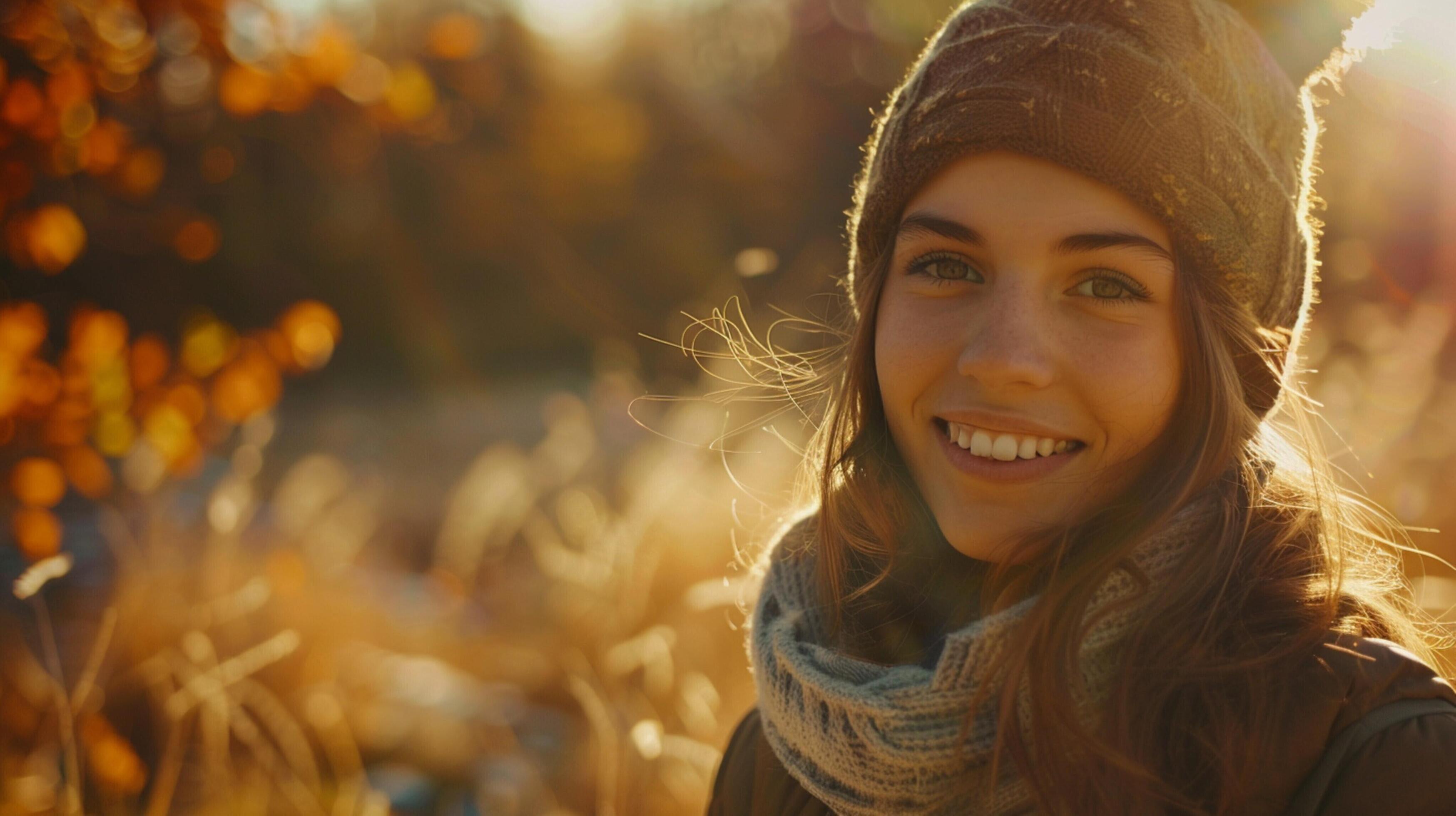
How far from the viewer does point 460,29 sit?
4391 mm

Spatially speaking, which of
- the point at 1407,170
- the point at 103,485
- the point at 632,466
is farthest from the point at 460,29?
the point at 1407,170

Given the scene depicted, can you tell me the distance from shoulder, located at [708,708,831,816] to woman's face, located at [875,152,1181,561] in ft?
1.70

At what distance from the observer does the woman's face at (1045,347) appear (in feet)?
4.80

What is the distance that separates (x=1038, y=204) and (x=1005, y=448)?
0.38 meters

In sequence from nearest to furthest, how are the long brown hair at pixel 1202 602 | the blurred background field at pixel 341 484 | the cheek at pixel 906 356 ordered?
1. the long brown hair at pixel 1202 602
2. the cheek at pixel 906 356
3. the blurred background field at pixel 341 484

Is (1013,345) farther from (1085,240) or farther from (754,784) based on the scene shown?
(754,784)

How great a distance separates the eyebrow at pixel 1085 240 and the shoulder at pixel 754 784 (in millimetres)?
940

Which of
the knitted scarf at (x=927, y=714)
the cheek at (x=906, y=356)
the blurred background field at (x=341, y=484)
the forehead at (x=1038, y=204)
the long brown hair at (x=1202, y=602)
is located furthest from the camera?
Result: the blurred background field at (x=341, y=484)

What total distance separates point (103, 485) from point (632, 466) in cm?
230

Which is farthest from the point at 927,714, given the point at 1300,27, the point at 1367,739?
the point at 1300,27

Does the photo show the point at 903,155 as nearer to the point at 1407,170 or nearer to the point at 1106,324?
the point at 1106,324

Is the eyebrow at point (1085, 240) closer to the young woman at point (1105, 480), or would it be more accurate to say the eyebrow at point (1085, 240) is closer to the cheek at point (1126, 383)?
the young woman at point (1105, 480)

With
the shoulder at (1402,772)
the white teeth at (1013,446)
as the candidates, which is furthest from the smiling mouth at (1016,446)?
the shoulder at (1402,772)

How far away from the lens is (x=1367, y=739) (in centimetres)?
114
